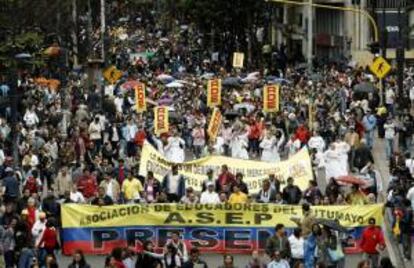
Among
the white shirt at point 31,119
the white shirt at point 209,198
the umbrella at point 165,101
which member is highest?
the umbrella at point 165,101

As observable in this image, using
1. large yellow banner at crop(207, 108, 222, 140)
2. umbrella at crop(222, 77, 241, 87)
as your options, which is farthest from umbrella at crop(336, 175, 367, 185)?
umbrella at crop(222, 77, 241, 87)

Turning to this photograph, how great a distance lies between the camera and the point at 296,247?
22.1 m

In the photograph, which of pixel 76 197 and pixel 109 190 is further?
pixel 109 190

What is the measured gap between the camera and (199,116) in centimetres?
3853

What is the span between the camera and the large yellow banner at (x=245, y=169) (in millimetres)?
28500

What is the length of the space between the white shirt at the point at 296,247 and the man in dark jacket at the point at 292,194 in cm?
375

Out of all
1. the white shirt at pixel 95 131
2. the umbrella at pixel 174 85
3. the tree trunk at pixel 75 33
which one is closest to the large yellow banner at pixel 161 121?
the white shirt at pixel 95 131

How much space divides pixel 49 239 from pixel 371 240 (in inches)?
200

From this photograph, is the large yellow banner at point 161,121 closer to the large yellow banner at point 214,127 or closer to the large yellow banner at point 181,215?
the large yellow banner at point 214,127

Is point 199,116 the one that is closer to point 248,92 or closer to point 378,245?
point 248,92

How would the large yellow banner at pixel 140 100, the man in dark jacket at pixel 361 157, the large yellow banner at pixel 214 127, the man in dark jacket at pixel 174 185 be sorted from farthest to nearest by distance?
the large yellow banner at pixel 140 100, the large yellow banner at pixel 214 127, the man in dark jacket at pixel 361 157, the man in dark jacket at pixel 174 185

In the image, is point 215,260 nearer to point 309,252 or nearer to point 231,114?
point 309,252

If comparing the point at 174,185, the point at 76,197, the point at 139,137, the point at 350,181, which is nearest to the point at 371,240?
the point at 350,181

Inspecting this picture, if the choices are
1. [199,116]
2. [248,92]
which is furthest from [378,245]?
[248,92]
